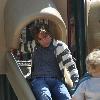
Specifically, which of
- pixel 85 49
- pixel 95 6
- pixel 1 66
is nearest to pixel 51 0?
pixel 1 66

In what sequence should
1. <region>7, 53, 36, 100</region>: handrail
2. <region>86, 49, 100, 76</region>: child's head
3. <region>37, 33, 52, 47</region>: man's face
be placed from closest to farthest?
<region>86, 49, 100, 76</region>: child's head, <region>7, 53, 36, 100</region>: handrail, <region>37, 33, 52, 47</region>: man's face

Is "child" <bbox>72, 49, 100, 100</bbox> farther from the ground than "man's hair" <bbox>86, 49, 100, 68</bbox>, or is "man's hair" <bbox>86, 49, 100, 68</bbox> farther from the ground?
"man's hair" <bbox>86, 49, 100, 68</bbox>

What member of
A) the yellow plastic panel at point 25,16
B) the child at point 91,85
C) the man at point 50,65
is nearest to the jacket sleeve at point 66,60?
the man at point 50,65

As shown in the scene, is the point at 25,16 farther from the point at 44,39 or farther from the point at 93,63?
the point at 93,63

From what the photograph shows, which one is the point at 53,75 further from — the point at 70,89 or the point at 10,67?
the point at 10,67

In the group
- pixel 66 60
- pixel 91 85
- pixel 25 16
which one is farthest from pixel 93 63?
pixel 25 16

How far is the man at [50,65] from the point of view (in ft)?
12.8

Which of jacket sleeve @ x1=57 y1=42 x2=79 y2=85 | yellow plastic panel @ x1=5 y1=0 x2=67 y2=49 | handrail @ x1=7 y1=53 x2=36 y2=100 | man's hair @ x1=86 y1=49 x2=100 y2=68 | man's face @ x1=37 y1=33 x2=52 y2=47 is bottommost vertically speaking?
handrail @ x1=7 y1=53 x2=36 y2=100

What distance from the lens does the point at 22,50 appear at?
170 inches

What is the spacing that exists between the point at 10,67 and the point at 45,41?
51 cm

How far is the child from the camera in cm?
→ 299

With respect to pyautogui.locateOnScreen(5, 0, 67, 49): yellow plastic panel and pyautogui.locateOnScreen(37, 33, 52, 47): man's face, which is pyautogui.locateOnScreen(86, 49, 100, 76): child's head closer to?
pyautogui.locateOnScreen(37, 33, 52, 47): man's face

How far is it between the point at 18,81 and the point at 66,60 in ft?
1.68

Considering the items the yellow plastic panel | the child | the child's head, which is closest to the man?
the yellow plastic panel
